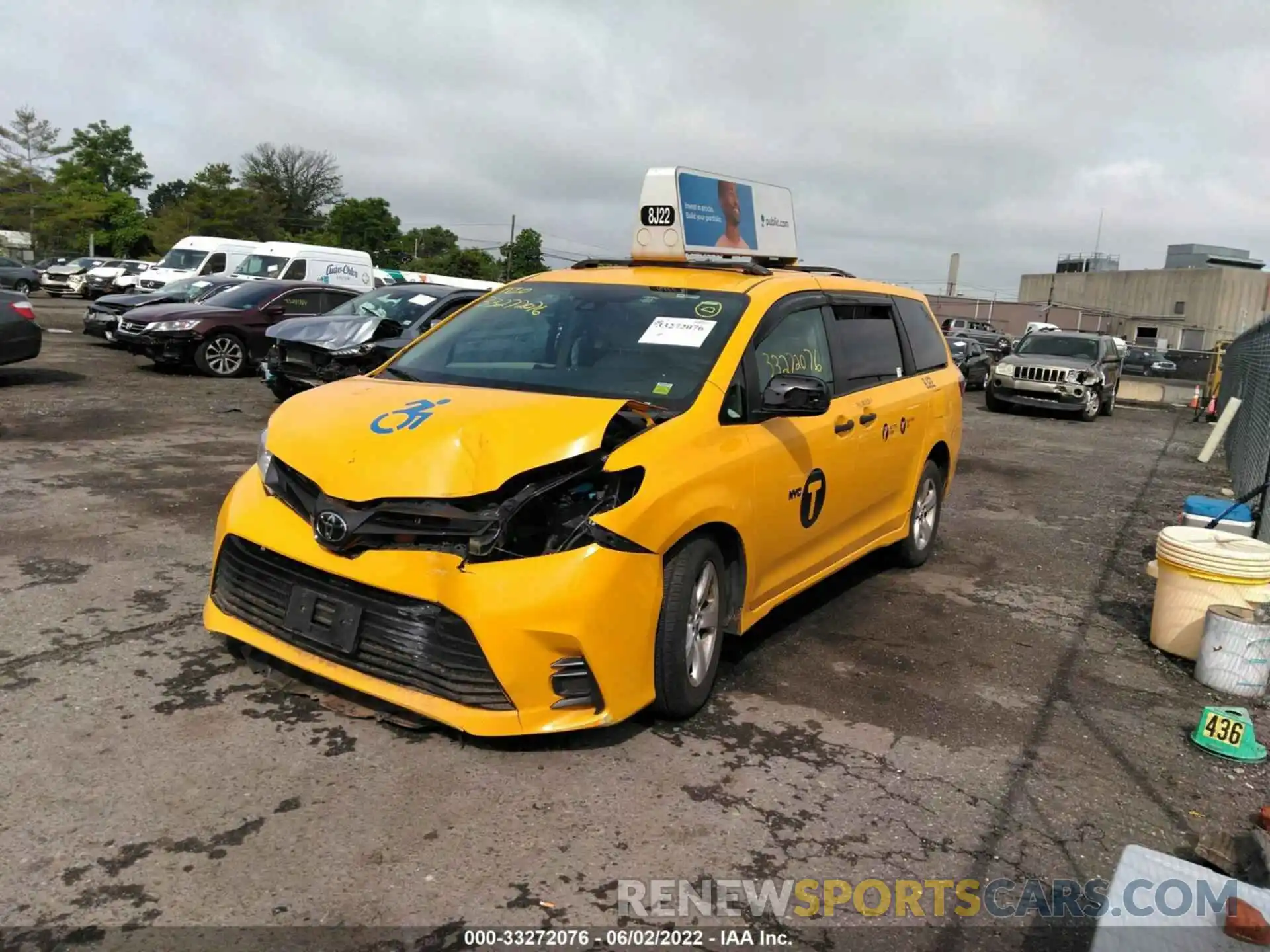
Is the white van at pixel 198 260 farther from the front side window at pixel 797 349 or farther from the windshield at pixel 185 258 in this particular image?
the front side window at pixel 797 349

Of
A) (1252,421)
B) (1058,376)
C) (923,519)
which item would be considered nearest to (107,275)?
(1058,376)

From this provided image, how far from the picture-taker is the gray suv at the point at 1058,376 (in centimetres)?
1856

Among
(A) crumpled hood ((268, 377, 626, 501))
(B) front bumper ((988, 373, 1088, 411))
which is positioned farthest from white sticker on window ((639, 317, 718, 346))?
(B) front bumper ((988, 373, 1088, 411))

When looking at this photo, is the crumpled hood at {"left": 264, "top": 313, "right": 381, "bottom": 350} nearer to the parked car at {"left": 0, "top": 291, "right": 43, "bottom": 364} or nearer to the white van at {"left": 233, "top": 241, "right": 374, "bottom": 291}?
the parked car at {"left": 0, "top": 291, "right": 43, "bottom": 364}

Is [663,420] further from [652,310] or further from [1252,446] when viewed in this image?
[1252,446]

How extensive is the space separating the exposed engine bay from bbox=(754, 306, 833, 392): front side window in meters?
1.24

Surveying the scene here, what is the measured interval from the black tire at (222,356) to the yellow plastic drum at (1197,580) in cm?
1339

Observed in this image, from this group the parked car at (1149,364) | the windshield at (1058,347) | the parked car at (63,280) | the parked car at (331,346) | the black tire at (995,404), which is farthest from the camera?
the parked car at (1149,364)

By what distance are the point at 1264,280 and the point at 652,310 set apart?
8083 centimetres

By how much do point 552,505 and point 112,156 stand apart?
90.2 m

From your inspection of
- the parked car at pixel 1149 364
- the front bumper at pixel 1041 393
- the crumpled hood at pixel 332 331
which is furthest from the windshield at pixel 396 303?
the parked car at pixel 1149 364

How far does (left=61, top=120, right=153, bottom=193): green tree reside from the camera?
77500mm

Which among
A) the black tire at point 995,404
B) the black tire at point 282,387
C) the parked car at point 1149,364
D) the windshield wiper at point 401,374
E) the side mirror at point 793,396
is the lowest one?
the black tire at point 282,387

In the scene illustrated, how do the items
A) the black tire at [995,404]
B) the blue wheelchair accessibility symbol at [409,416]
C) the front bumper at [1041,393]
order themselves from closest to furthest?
the blue wheelchair accessibility symbol at [409,416] < the front bumper at [1041,393] < the black tire at [995,404]
